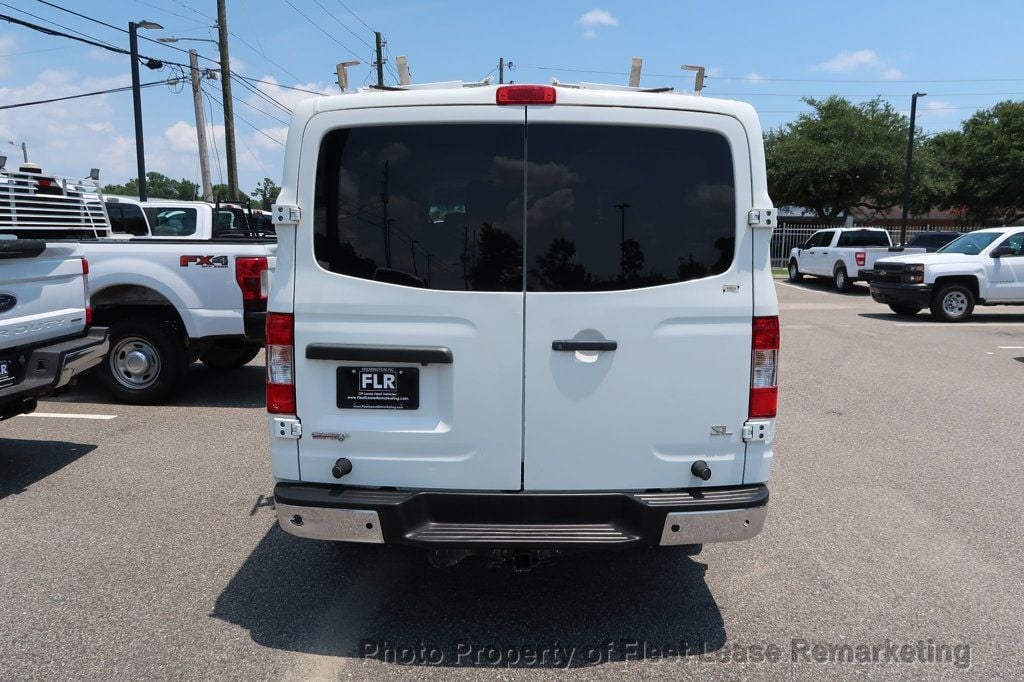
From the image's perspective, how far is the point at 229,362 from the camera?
912 centimetres

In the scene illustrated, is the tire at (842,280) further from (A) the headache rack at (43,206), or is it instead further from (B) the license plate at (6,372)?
(B) the license plate at (6,372)

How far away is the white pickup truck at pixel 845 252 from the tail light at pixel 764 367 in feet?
64.0

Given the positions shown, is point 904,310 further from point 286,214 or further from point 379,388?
point 286,214

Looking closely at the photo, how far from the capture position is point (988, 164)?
36.8 m

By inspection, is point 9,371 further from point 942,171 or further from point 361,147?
point 942,171

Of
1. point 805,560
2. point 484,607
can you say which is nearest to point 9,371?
point 484,607

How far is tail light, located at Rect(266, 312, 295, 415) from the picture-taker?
3.16 m

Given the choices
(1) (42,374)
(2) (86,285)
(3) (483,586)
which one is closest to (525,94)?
(3) (483,586)

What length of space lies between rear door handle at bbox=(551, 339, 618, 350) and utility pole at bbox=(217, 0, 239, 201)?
942 inches

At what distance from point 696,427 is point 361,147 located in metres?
1.79

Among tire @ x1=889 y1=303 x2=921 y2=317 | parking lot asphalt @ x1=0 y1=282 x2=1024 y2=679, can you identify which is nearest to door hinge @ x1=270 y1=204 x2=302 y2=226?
parking lot asphalt @ x1=0 y1=282 x2=1024 y2=679

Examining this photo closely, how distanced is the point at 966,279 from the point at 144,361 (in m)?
14.5

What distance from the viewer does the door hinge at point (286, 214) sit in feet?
10.2

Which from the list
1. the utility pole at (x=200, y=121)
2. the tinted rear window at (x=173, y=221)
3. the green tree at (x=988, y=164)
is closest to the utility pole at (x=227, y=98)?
the utility pole at (x=200, y=121)
